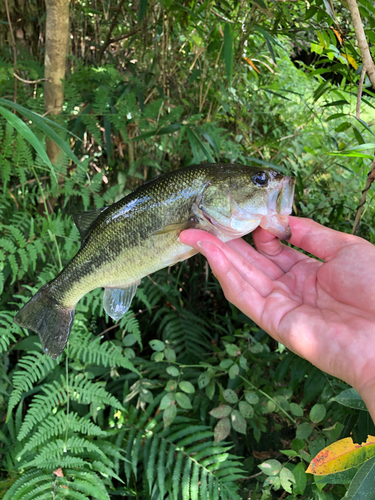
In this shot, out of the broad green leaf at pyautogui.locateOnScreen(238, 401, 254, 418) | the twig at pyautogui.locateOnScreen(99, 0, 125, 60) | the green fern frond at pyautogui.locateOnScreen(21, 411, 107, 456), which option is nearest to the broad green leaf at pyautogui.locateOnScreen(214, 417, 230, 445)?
the broad green leaf at pyautogui.locateOnScreen(238, 401, 254, 418)

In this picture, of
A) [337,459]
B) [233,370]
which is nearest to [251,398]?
[233,370]

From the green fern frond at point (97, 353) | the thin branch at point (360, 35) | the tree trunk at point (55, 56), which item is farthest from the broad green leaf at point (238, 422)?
the tree trunk at point (55, 56)

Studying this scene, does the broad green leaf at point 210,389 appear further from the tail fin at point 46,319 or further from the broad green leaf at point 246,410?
the tail fin at point 46,319

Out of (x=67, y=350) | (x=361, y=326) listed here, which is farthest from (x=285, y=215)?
(x=67, y=350)

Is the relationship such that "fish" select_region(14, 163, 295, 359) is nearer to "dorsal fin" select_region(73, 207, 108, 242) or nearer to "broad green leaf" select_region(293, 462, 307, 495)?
"dorsal fin" select_region(73, 207, 108, 242)

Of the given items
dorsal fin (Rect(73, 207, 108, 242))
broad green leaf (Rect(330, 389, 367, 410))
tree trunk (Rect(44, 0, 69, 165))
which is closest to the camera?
broad green leaf (Rect(330, 389, 367, 410))

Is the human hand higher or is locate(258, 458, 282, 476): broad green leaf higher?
the human hand
